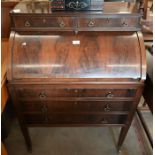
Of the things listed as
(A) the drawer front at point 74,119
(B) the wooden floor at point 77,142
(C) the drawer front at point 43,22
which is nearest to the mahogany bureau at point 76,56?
(C) the drawer front at point 43,22

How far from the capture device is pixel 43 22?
1316 mm

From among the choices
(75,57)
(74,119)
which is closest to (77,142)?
(74,119)

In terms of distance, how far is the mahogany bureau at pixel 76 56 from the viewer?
50.8 inches

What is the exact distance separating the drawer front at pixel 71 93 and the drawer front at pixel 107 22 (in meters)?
0.46

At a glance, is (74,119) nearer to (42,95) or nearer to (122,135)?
(42,95)

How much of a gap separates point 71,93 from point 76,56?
0.28 meters

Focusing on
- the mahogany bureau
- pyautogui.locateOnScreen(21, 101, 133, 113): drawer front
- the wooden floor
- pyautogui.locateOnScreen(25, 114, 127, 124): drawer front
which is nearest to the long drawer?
the mahogany bureau

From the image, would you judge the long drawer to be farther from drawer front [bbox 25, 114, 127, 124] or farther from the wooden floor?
the wooden floor

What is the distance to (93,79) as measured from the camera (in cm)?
130

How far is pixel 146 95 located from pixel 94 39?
64cm

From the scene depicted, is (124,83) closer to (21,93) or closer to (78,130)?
(21,93)

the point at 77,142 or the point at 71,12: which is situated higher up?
the point at 71,12

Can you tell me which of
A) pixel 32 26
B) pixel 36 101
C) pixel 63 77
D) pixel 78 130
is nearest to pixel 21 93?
pixel 36 101

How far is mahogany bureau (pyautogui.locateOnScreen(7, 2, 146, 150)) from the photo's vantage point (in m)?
1.29
